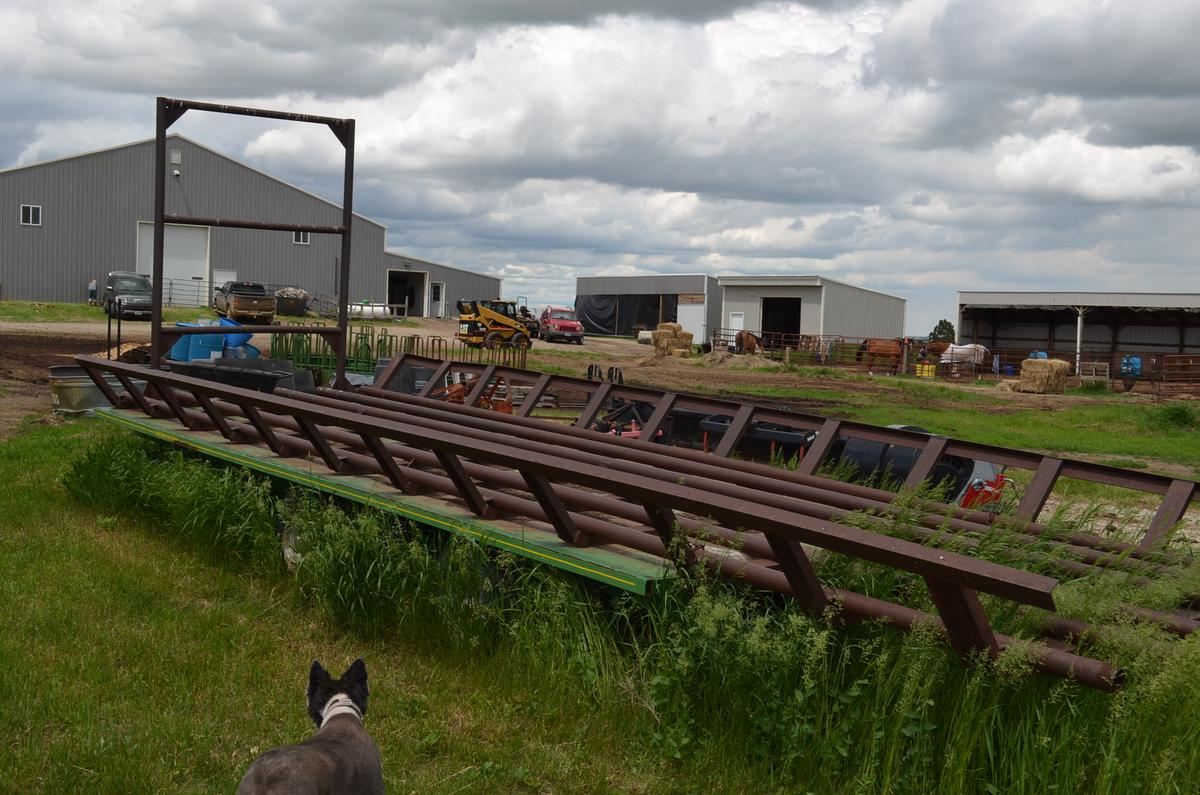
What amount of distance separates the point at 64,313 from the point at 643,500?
127ft

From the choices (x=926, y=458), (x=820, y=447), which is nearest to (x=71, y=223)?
(x=820, y=447)

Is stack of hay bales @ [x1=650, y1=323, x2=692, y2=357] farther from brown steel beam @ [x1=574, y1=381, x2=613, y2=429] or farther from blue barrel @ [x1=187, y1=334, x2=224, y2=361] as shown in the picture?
brown steel beam @ [x1=574, y1=381, x2=613, y2=429]

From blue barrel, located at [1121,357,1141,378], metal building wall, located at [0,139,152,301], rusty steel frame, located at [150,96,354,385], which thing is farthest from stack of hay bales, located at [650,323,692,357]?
rusty steel frame, located at [150,96,354,385]

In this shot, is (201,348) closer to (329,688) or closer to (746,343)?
(329,688)

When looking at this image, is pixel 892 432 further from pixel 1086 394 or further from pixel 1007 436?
pixel 1086 394

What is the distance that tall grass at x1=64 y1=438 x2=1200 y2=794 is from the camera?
3666 millimetres

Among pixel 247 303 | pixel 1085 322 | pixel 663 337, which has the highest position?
pixel 1085 322

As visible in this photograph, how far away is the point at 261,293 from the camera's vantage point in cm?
3984

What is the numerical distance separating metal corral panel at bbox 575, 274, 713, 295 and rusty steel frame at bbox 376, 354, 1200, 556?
164 feet

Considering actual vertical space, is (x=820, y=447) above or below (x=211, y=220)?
below

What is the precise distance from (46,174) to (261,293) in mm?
10581

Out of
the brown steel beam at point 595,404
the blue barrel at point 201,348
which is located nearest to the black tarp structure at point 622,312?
the blue barrel at point 201,348

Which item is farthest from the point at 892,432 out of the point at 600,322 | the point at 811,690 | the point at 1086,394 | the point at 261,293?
the point at 600,322

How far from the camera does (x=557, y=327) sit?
2035 inches
